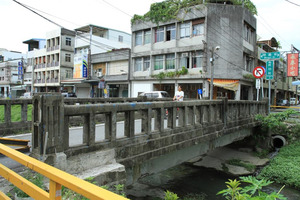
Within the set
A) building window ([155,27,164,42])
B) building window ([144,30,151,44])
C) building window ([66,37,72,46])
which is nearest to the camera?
building window ([155,27,164,42])

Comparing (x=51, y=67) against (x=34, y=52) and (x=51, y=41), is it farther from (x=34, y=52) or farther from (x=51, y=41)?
(x=34, y=52)

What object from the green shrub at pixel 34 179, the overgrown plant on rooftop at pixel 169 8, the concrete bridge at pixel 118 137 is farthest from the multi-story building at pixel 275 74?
the green shrub at pixel 34 179

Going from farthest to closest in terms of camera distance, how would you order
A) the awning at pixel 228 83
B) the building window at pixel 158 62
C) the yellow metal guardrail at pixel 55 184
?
the building window at pixel 158 62
the awning at pixel 228 83
the yellow metal guardrail at pixel 55 184

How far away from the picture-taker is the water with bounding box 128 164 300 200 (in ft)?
32.1

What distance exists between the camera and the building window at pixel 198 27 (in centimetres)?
2606

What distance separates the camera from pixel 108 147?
488 cm

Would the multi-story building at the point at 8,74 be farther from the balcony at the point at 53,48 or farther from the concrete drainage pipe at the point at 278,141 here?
the concrete drainage pipe at the point at 278,141

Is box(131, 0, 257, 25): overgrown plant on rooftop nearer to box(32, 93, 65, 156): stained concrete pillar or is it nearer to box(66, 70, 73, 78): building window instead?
box(66, 70, 73, 78): building window

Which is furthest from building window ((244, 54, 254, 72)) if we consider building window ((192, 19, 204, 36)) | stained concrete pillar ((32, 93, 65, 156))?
stained concrete pillar ((32, 93, 65, 156))

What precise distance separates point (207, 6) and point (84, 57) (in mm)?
20936

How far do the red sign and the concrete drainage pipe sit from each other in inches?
630

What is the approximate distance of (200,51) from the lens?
26000 mm

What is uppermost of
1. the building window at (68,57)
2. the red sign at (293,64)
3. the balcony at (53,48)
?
the balcony at (53,48)

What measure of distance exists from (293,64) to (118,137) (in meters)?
30.3
